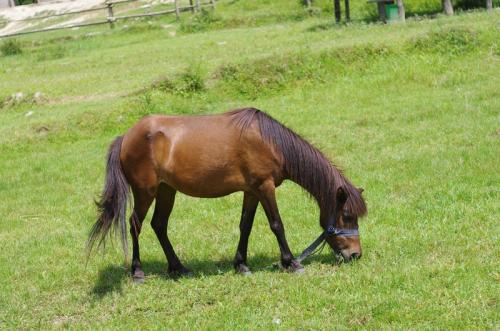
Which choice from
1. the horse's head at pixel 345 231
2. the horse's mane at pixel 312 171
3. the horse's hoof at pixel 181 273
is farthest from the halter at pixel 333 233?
the horse's hoof at pixel 181 273

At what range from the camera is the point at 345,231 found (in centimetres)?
703

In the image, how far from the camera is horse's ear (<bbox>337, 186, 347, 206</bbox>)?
273 inches

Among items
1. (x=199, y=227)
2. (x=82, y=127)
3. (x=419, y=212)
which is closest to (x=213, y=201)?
(x=199, y=227)

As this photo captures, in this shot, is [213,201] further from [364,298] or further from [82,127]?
[82,127]

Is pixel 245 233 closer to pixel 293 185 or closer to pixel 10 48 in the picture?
pixel 293 185

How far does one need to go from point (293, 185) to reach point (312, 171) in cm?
342

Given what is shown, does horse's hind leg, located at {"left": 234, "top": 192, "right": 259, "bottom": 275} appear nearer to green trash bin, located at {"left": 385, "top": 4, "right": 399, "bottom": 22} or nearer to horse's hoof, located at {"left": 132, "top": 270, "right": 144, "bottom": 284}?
horse's hoof, located at {"left": 132, "top": 270, "right": 144, "bottom": 284}

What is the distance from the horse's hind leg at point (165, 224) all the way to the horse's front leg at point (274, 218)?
3.35 ft

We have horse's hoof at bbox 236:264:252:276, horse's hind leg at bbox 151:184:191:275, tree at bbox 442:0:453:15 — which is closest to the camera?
horse's hoof at bbox 236:264:252:276

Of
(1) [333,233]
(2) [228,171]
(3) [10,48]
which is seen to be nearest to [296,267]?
(1) [333,233]

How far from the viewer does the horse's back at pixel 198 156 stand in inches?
277

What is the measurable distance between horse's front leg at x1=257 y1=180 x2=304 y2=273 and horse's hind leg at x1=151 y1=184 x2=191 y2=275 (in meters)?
1.02

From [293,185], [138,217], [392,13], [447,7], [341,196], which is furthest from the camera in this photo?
[392,13]

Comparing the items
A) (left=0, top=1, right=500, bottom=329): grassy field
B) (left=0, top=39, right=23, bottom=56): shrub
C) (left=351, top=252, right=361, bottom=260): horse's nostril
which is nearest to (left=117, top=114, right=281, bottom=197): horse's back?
(left=0, top=1, right=500, bottom=329): grassy field
